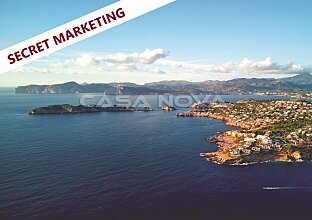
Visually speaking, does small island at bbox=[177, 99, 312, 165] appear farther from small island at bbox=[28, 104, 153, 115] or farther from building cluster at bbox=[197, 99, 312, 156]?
small island at bbox=[28, 104, 153, 115]

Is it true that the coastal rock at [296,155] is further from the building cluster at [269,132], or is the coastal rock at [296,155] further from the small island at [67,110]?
the small island at [67,110]

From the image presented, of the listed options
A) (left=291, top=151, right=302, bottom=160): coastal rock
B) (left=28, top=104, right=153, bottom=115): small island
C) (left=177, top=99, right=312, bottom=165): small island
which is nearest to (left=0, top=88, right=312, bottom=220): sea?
(left=291, top=151, right=302, bottom=160): coastal rock

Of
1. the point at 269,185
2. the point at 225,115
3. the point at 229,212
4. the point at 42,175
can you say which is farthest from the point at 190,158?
the point at 225,115

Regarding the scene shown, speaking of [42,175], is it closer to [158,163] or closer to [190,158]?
[158,163]

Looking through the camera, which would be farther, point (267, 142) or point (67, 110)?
point (67, 110)

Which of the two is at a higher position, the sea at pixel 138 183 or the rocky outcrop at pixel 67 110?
the rocky outcrop at pixel 67 110

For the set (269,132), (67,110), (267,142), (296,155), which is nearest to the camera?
(296,155)

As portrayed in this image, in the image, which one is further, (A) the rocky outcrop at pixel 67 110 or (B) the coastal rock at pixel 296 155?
(A) the rocky outcrop at pixel 67 110

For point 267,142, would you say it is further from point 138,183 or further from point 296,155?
point 138,183

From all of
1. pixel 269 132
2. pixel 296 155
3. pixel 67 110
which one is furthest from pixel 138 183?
pixel 67 110

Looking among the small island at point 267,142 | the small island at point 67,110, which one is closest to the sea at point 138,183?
the small island at point 267,142
